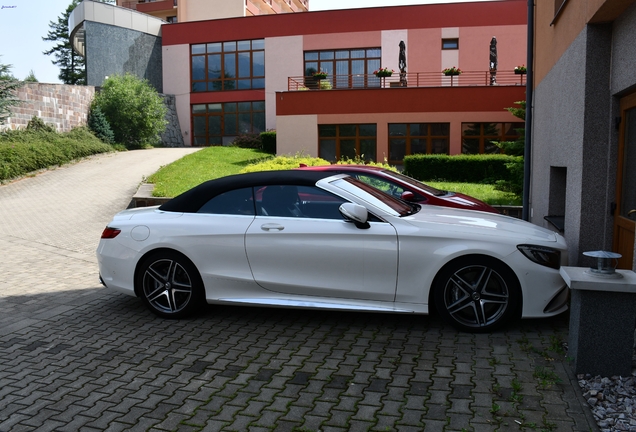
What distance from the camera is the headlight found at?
5594mm

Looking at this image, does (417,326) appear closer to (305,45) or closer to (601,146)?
(601,146)

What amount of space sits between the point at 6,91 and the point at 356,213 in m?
24.0

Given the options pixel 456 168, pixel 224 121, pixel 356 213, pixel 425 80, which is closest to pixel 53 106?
pixel 224 121

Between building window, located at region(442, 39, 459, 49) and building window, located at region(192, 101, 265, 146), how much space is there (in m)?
Result: 11.2

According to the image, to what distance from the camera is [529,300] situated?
5.56 meters

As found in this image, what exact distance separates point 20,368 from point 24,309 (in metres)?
2.08

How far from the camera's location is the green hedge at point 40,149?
72.8 feet

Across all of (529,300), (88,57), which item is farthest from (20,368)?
(88,57)

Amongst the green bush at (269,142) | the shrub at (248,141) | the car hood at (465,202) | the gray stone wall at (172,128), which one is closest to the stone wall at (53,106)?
the gray stone wall at (172,128)

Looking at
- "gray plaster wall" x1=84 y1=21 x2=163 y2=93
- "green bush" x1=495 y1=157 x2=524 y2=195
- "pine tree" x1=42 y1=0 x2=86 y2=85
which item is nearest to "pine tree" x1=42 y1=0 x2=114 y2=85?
"pine tree" x1=42 y1=0 x2=86 y2=85

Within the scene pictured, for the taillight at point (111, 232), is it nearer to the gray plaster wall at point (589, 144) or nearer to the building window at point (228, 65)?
the gray plaster wall at point (589, 144)

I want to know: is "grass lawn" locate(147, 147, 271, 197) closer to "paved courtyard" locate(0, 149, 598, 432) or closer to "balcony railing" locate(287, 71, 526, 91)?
"balcony railing" locate(287, 71, 526, 91)

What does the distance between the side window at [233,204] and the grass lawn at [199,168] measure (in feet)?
31.9

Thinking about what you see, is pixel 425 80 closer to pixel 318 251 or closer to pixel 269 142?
pixel 269 142
